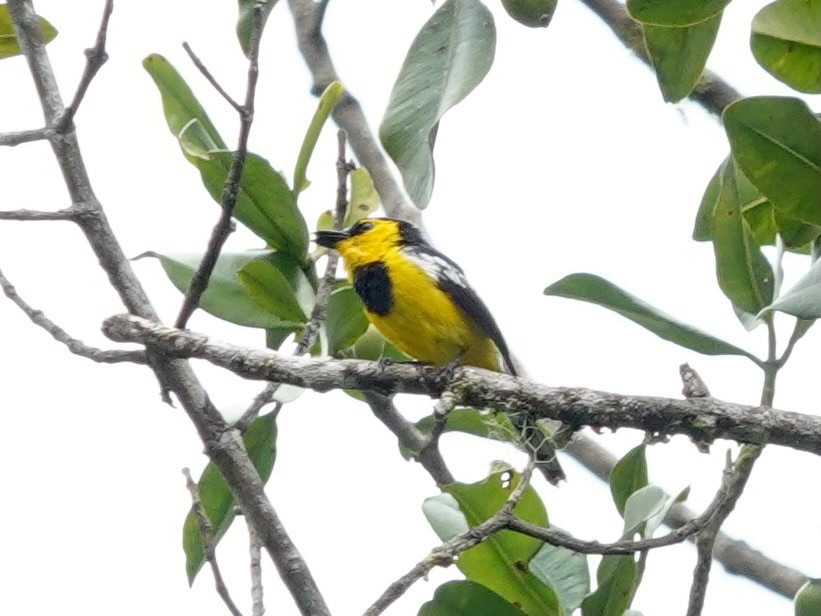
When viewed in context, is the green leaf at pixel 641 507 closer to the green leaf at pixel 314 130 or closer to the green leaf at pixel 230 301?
the green leaf at pixel 230 301

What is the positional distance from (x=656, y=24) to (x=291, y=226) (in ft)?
3.77

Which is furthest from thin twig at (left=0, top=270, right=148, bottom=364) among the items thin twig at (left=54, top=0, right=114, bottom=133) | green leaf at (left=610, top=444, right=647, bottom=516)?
green leaf at (left=610, top=444, right=647, bottom=516)

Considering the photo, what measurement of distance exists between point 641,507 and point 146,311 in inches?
44.0

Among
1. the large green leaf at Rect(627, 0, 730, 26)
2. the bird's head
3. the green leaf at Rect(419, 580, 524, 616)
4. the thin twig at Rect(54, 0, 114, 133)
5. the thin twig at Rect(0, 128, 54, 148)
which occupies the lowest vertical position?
the green leaf at Rect(419, 580, 524, 616)

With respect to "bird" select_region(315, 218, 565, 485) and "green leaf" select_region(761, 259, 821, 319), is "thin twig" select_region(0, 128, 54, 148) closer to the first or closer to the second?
"bird" select_region(315, 218, 565, 485)

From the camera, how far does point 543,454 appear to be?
11.2 ft

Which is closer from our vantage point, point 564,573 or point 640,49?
point 564,573

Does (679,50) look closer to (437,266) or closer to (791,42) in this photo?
(791,42)

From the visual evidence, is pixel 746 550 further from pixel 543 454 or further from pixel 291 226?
pixel 291 226

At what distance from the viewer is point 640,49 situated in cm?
281

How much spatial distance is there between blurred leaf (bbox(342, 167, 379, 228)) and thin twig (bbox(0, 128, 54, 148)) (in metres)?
1.01

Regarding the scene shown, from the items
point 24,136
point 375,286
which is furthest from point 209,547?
point 375,286

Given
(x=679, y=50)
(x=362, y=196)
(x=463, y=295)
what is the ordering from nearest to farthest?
(x=679, y=50)
(x=362, y=196)
(x=463, y=295)

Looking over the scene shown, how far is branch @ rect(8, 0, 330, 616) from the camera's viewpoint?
246 centimetres
